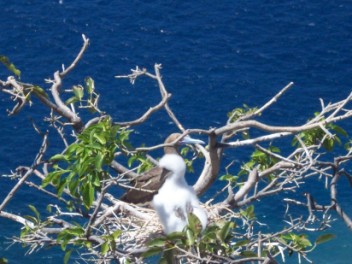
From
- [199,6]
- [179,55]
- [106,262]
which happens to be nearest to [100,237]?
[106,262]

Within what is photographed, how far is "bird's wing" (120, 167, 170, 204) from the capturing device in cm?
513

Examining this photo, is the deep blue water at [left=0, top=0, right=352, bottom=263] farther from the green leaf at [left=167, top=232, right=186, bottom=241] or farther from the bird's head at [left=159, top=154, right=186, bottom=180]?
the green leaf at [left=167, top=232, right=186, bottom=241]

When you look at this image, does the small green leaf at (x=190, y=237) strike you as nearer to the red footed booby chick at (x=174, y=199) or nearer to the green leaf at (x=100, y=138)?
the green leaf at (x=100, y=138)

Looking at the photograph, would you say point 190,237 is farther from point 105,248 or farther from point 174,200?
point 174,200

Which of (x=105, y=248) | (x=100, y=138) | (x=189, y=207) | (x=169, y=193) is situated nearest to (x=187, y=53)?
(x=169, y=193)

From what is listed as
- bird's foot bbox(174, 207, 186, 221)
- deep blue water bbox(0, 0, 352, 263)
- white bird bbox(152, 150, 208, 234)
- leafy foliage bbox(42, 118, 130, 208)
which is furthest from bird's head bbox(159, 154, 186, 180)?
deep blue water bbox(0, 0, 352, 263)

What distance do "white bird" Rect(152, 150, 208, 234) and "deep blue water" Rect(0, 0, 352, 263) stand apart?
647 cm

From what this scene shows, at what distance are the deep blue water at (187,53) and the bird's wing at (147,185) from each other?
20.9 ft

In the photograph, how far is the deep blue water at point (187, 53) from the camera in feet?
42.1

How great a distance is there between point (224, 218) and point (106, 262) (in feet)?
2.59

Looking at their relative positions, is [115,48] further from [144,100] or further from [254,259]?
[254,259]

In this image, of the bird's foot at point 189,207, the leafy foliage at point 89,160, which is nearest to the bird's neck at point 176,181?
the bird's foot at point 189,207

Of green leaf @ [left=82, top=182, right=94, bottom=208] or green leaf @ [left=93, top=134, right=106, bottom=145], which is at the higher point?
green leaf @ [left=93, top=134, right=106, bottom=145]

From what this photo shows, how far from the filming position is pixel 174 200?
16.5 feet
